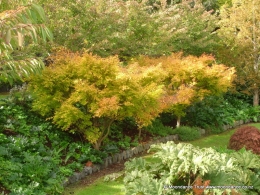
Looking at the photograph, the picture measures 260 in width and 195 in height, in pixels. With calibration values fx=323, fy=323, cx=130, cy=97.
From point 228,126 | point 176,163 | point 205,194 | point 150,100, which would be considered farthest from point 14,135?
point 228,126

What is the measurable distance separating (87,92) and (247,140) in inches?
173

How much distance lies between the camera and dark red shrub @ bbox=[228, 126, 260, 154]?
27.9ft

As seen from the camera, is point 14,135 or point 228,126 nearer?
point 14,135

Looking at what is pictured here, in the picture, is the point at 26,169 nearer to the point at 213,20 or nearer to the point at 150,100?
the point at 150,100

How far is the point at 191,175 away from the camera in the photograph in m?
5.97

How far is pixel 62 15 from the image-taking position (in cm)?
961

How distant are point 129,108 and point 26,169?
2.95 m

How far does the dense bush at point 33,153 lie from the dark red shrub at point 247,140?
3.66m

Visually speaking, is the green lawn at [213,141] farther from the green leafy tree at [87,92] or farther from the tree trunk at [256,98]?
the tree trunk at [256,98]

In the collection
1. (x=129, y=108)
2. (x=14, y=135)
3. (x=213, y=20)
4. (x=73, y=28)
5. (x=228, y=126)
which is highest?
(x=213, y=20)

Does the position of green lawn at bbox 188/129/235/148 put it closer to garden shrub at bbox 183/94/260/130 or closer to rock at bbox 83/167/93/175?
garden shrub at bbox 183/94/260/130

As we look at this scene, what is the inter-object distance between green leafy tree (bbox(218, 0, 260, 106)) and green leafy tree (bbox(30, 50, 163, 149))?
9.89 metres

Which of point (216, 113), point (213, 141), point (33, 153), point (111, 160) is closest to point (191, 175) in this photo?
point (111, 160)

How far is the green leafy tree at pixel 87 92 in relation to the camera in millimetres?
7699
